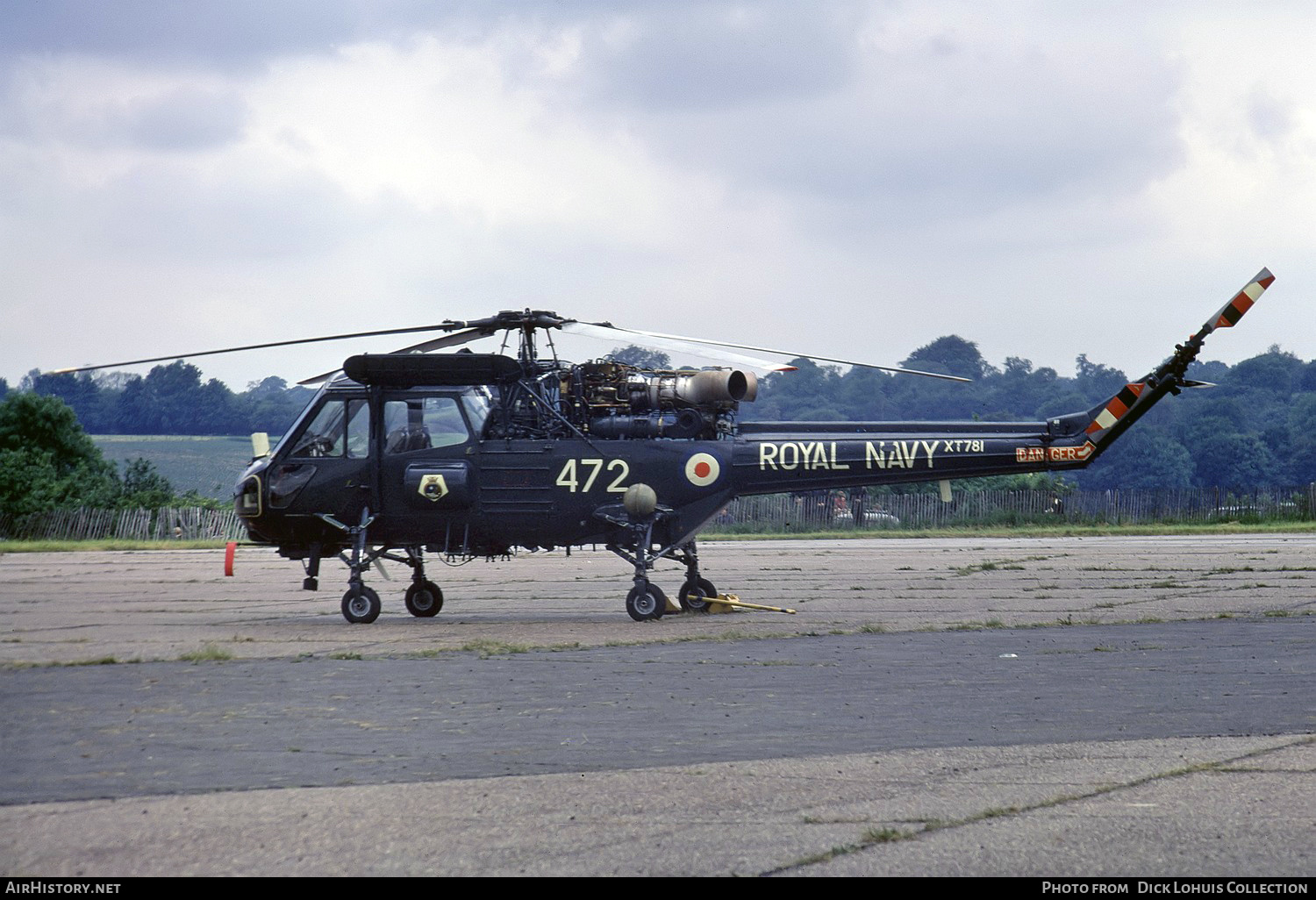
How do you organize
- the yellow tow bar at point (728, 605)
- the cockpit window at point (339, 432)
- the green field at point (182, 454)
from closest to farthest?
1. the yellow tow bar at point (728, 605)
2. the cockpit window at point (339, 432)
3. the green field at point (182, 454)

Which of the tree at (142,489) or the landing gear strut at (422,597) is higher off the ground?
the tree at (142,489)

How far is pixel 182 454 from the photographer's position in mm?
103062

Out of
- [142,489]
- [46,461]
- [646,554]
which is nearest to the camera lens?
[646,554]

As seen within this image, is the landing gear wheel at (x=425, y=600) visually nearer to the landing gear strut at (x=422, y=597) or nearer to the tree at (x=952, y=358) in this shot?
the landing gear strut at (x=422, y=597)

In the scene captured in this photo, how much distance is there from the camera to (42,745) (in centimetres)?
828

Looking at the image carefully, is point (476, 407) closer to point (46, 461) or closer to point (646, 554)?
point (646, 554)

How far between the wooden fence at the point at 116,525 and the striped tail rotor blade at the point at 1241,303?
3941 cm

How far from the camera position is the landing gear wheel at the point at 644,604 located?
1658cm

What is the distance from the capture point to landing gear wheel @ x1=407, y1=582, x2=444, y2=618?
18141mm

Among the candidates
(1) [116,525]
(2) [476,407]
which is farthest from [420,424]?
(1) [116,525]

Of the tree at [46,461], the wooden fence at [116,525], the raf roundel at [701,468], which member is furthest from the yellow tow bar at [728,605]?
the tree at [46,461]

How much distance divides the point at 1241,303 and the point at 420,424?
33.4 feet

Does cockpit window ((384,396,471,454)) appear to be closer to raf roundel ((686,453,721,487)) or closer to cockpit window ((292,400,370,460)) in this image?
cockpit window ((292,400,370,460))

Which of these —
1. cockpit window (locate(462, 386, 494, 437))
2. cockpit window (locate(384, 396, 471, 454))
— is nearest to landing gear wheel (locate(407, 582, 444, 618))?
cockpit window (locate(384, 396, 471, 454))
